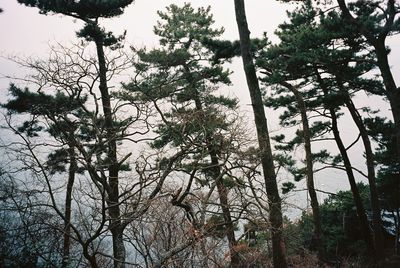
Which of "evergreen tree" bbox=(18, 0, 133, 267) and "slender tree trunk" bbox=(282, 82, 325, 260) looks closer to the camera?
"evergreen tree" bbox=(18, 0, 133, 267)

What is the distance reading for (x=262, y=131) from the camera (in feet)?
26.1

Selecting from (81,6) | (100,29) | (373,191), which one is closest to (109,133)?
(100,29)

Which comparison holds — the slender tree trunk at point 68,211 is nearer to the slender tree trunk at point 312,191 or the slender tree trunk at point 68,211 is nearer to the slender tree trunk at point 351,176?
the slender tree trunk at point 312,191

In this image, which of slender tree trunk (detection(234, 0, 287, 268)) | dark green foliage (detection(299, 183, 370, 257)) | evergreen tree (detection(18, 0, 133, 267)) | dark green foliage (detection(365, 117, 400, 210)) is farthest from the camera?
dark green foliage (detection(299, 183, 370, 257))

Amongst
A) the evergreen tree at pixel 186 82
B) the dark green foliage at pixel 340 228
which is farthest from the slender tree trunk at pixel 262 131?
the dark green foliage at pixel 340 228

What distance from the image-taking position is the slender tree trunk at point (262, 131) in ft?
25.1

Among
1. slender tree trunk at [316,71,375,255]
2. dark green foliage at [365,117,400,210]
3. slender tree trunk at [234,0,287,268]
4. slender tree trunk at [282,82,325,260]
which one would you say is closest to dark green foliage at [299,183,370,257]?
dark green foliage at [365,117,400,210]

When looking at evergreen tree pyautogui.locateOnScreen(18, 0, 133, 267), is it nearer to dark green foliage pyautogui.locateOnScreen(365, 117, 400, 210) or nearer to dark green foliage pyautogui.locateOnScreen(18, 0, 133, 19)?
dark green foliage pyautogui.locateOnScreen(18, 0, 133, 19)

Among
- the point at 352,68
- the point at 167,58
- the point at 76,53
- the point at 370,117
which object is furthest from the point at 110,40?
the point at 370,117

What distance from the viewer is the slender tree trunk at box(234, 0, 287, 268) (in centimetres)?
766

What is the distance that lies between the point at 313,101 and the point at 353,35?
3.42 m

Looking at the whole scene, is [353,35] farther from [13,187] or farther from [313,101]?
[13,187]

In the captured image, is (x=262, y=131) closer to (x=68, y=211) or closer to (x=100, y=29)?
(x=100, y=29)

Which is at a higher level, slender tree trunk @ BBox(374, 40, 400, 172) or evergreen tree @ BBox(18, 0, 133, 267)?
evergreen tree @ BBox(18, 0, 133, 267)
